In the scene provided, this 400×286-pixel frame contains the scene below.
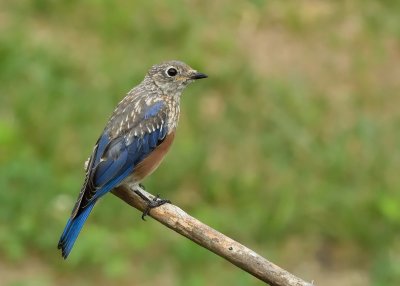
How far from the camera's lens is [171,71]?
7.92 metres

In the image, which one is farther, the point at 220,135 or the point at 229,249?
the point at 220,135

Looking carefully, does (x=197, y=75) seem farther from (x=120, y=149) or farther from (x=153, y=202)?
(x=153, y=202)

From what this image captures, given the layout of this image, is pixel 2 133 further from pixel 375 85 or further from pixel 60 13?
pixel 375 85

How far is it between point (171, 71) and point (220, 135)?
17.7 feet

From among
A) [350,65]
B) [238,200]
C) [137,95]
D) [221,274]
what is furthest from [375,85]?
[137,95]

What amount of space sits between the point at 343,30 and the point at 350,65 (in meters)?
0.87

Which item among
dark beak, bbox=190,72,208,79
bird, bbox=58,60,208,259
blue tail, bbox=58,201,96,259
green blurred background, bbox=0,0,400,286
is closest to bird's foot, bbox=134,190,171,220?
bird, bbox=58,60,208,259

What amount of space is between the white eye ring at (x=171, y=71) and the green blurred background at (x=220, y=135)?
377 cm

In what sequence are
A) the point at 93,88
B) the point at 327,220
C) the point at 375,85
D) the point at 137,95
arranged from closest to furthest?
the point at 137,95, the point at 327,220, the point at 93,88, the point at 375,85

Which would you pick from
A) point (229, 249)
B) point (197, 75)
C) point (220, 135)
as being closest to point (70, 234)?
point (229, 249)

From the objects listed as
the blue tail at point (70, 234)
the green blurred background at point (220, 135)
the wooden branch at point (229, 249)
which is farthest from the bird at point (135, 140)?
the green blurred background at point (220, 135)

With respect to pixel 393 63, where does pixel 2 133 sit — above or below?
below

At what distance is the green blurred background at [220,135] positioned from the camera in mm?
11523

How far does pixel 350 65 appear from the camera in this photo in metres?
14.8
